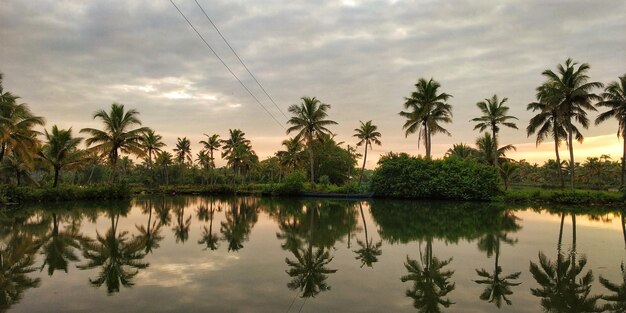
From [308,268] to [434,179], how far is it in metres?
25.7

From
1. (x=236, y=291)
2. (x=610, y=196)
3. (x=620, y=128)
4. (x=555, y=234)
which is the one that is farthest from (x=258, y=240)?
(x=620, y=128)

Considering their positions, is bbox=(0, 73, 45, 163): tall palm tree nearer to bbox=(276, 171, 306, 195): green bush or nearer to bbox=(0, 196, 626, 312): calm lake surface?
bbox=(0, 196, 626, 312): calm lake surface

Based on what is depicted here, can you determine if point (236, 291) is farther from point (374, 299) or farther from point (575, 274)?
point (575, 274)

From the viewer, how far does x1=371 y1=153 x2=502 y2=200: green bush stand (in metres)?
31.5

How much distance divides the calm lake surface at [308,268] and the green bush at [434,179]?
638 inches

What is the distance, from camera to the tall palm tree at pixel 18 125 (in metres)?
22.4

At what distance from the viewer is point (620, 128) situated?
30453 mm

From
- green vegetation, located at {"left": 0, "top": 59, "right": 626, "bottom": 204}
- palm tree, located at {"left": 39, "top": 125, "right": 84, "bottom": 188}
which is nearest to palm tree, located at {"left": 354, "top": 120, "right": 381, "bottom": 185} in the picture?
green vegetation, located at {"left": 0, "top": 59, "right": 626, "bottom": 204}

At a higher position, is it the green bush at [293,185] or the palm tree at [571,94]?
the palm tree at [571,94]

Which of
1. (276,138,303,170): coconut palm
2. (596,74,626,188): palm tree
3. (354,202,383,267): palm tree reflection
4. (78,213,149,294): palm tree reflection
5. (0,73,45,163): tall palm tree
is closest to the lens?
→ (78,213,149,294): palm tree reflection

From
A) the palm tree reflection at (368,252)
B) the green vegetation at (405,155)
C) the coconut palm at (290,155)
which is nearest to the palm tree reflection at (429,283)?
the palm tree reflection at (368,252)

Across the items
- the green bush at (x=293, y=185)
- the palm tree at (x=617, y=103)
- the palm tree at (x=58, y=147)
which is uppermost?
the palm tree at (x=617, y=103)

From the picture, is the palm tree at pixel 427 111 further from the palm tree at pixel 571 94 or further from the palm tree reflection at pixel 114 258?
the palm tree reflection at pixel 114 258

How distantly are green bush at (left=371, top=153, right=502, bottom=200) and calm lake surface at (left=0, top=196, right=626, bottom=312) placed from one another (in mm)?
16202
